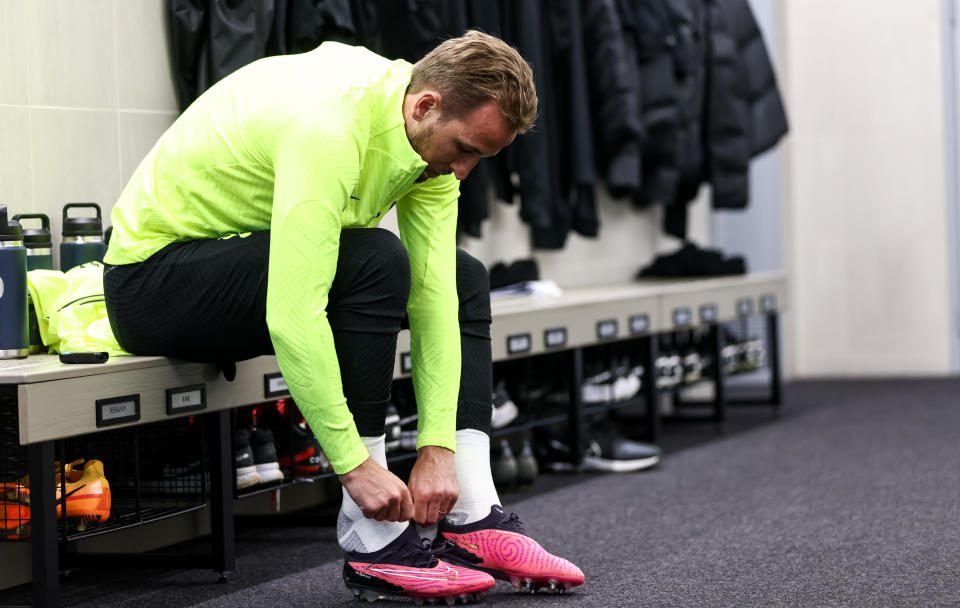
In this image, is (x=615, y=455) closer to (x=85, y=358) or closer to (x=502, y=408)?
(x=502, y=408)

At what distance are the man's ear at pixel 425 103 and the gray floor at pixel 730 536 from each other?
2.47 ft

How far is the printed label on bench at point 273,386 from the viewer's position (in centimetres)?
231

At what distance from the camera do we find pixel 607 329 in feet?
11.5

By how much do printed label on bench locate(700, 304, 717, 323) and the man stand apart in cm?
206

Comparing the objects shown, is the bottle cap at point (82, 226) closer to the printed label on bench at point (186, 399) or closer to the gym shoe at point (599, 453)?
the printed label on bench at point (186, 399)

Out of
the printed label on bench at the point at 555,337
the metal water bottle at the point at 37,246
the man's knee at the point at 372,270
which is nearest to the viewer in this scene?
the man's knee at the point at 372,270

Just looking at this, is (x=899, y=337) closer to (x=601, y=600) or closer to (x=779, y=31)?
(x=779, y=31)

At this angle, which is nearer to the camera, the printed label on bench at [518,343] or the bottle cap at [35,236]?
the bottle cap at [35,236]

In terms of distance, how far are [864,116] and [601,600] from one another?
407cm

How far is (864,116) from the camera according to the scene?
5.54m

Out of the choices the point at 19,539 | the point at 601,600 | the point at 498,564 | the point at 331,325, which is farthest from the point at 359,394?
the point at 19,539

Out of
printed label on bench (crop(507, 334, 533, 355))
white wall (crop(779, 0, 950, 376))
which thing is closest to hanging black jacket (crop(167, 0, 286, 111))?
printed label on bench (crop(507, 334, 533, 355))

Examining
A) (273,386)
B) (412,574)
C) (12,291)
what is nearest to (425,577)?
(412,574)

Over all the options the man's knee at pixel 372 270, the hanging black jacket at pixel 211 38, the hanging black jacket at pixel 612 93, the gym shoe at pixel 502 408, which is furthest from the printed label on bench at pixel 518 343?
the man's knee at pixel 372 270
